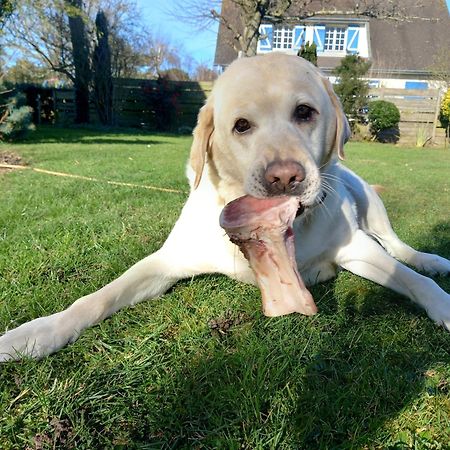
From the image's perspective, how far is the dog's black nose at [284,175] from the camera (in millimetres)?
1922

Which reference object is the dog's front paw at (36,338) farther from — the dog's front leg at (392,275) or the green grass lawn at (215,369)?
the dog's front leg at (392,275)

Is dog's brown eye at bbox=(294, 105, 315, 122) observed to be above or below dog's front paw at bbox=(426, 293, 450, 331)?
above

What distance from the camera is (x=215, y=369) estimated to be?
177cm

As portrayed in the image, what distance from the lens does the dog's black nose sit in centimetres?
192

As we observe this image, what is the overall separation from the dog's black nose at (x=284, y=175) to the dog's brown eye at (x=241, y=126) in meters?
0.37

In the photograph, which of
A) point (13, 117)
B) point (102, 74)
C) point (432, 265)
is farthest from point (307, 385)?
point (102, 74)

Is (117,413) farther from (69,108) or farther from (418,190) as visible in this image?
(69,108)

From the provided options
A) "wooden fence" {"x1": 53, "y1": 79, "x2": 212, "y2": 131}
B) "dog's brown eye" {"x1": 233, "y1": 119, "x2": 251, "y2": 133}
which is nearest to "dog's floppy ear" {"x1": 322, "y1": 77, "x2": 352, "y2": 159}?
"dog's brown eye" {"x1": 233, "y1": 119, "x2": 251, "y2": 133}

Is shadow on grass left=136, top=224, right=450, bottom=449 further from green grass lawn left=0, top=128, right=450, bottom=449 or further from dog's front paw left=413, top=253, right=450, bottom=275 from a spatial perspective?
dog's front paw left=413, top=253, right=450, bottom=275

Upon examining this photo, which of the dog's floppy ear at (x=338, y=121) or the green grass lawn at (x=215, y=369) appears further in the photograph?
the dog's floppy ear at (x=338, y=121)

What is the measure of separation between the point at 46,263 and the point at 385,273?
1946 mm

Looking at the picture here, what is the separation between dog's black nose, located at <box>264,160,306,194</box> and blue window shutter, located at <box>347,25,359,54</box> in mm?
33151

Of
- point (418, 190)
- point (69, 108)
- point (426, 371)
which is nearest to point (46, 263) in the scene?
point (426, 371)

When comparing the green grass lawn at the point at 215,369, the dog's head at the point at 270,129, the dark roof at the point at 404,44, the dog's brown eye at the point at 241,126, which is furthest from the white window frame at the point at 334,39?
the dog's brown eye at the point at 241,126
